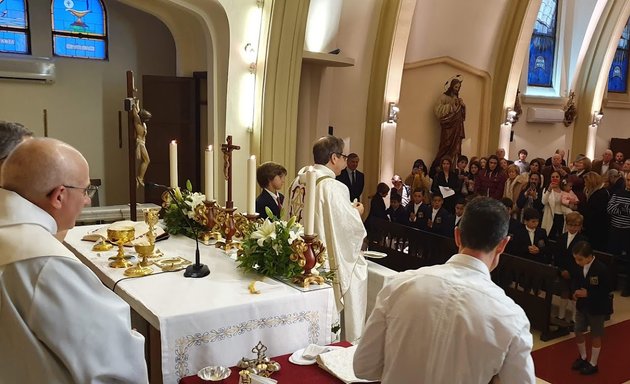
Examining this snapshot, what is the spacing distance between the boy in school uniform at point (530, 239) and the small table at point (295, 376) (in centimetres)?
446

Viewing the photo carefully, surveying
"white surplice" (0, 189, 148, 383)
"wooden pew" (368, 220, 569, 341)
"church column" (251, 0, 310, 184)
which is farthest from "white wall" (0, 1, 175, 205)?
"white surplice" (0, 189, 148, 383)

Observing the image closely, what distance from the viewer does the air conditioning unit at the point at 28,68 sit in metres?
8.61

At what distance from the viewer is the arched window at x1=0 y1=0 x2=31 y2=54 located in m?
8.77

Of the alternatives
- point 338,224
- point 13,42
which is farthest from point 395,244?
point 13,42

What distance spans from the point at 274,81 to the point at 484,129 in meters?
6.67

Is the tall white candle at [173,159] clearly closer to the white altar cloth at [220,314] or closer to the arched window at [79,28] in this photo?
the white altar cloth at [220,314]

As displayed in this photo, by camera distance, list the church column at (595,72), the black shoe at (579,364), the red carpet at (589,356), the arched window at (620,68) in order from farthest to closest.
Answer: the arched window at (620,68) < the church column at (595,72) < the black shoe at (579,364) < the red carpet at (589,356)

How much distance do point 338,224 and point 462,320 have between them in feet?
7.36

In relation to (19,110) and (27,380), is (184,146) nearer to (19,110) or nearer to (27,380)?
(19,110)

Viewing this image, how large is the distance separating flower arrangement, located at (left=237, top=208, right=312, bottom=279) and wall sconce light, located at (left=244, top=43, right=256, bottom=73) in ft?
16.2

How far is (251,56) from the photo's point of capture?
7512 millimetres

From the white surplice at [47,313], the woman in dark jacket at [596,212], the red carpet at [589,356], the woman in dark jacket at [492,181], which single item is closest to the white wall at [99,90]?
the woman in dark jacket at [492,181]

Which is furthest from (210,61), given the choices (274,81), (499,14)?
(499,14)

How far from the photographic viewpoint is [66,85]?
9391 mm
